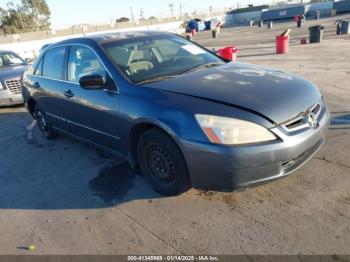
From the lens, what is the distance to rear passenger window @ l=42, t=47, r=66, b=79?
495cm

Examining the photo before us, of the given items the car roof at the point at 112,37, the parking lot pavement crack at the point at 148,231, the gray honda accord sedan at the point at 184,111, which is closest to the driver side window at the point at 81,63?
the gray honda accord sedan at the point at 184,111

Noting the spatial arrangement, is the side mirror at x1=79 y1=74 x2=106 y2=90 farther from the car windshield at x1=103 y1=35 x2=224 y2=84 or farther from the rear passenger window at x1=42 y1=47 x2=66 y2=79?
the rear passenger window at x1=42 y1=47 x2=66 y2=79

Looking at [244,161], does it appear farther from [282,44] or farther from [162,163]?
[282,44]

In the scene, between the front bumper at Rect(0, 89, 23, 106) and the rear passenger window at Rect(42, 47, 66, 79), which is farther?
the front bumper at Rect(0, 89, 23, 106)

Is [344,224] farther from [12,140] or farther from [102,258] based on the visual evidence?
[12,140]

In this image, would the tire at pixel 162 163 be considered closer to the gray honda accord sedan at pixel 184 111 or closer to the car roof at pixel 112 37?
the gray honda accord sedan at pixel 184 111

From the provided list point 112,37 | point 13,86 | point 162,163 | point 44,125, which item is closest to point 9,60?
point 13,86

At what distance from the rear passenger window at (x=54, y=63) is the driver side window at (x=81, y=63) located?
0.30 meters

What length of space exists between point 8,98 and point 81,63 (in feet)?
16.9

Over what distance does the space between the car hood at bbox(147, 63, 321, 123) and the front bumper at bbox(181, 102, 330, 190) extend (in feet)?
0.76

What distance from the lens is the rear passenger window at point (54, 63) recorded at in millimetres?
4949

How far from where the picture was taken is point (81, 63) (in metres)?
4.47

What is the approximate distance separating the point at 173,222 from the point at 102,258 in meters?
0.73

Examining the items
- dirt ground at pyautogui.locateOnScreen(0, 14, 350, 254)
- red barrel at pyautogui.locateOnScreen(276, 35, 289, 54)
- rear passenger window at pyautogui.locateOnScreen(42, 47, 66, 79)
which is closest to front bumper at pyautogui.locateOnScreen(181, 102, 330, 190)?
dirt ground at pyautogui.locateOnScreen(0, 14, 350, 254)
